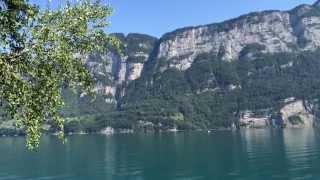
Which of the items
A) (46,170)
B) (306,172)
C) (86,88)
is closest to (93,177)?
(46,170)

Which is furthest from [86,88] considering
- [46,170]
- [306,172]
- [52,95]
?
[46,170]

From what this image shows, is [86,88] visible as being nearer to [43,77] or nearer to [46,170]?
[43,77]

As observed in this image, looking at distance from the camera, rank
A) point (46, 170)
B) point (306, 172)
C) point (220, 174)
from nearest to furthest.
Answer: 1. point (306, 172)
2. point (220, 174)
3. point (46, 170)

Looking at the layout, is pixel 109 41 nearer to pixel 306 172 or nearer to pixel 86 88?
pixel 86 88

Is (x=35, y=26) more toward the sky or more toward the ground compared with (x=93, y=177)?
more toward the sky

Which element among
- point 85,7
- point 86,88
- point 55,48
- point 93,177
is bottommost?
point 93,177

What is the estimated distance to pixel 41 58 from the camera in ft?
88.4

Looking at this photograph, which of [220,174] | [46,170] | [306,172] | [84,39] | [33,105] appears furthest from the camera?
[46,170]

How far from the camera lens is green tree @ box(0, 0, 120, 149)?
25.9 meters

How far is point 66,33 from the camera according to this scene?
1094 inches

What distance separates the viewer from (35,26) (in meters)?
27.4

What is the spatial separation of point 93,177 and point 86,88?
130261mm

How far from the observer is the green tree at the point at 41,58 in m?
25.9

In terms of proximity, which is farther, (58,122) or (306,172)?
(306,172)
